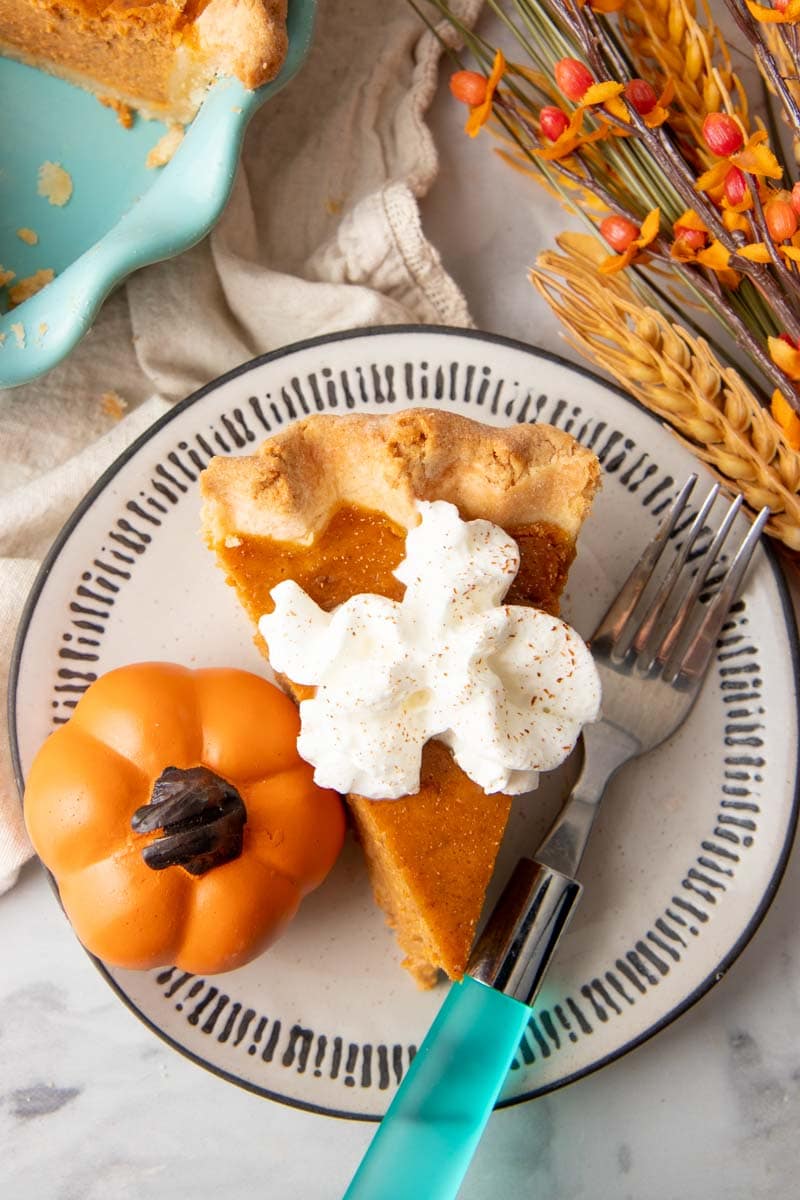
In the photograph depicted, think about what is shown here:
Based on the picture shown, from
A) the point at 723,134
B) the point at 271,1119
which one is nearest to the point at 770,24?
the point at 723,134

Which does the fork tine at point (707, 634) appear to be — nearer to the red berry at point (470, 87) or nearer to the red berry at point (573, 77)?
the red berry at point (573, 77)

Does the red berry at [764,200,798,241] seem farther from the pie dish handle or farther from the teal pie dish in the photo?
the pie dish handle

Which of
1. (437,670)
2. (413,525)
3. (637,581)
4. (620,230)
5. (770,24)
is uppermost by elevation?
(770,24)

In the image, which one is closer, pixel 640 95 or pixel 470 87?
pixel 640 95

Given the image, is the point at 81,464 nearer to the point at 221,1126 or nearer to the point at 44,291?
the point at 44,291

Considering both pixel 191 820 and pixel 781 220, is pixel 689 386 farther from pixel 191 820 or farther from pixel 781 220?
pixel 191 820

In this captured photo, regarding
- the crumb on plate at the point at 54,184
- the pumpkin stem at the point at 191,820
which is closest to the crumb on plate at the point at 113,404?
the crumb on plate at the point at 54,184
